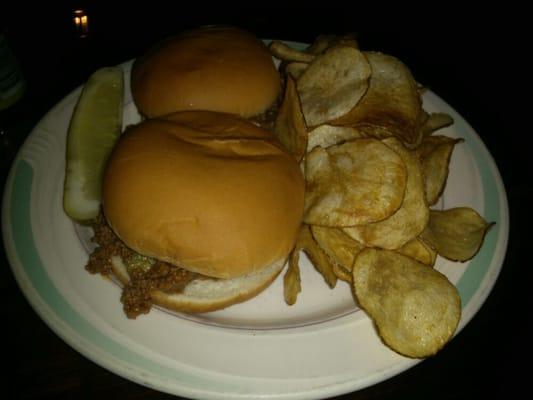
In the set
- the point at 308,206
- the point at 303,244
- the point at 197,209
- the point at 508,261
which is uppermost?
the point at 197,209

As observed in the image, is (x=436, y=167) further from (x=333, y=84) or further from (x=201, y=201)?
(x=201, y=201)

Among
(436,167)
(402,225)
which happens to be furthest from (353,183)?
(436,167)

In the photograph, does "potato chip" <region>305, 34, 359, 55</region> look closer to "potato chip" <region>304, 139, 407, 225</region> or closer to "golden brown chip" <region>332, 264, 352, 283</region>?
"potato chip" <region>304, 139, 407, 225</region>

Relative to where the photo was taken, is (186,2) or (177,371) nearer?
(177,371)

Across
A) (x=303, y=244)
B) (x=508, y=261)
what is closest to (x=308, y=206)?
(x=303, y=244)

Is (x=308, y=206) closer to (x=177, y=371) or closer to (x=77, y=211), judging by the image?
(x=177, y=371)
